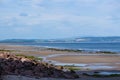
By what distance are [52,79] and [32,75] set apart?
125 centimetres

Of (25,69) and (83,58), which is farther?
(83,58)

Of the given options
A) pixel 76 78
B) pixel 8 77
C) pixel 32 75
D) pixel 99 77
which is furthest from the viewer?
pixel 99 77

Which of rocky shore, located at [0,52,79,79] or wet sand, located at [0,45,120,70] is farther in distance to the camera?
wet sand, located at [0,45,120,70]

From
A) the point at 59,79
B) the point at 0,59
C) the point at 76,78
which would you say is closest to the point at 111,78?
the point at 76,78

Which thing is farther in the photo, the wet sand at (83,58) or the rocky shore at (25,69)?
the wet sand at (83,58)

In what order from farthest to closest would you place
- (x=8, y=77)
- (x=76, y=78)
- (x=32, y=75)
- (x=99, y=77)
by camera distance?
(x=99, y=77)
(x=76, y=78)
(x=32, y=75)
(x=8, y=77)

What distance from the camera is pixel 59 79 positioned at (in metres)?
23.8

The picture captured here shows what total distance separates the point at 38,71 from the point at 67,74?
8.01 ft

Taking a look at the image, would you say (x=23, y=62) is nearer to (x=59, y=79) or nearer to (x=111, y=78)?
(x=59, y=79)

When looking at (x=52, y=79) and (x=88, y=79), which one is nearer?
(x=52, y=79)

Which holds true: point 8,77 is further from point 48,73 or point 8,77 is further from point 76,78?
point 76,78

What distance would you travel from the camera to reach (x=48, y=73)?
2419 centimetres

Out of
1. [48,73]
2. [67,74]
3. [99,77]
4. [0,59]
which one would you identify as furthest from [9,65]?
[99,77]

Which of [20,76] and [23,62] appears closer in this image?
[20,76]
